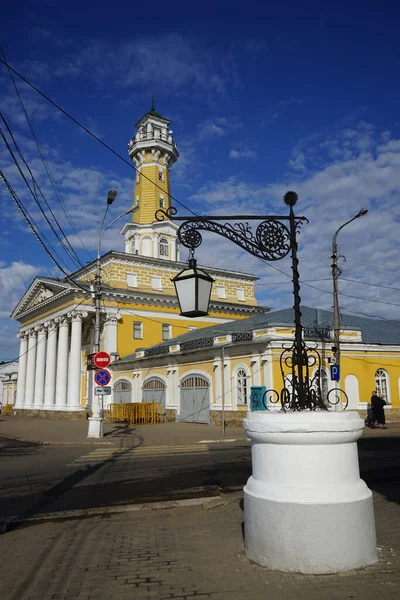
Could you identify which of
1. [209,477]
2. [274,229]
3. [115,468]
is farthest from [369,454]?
[274,229]

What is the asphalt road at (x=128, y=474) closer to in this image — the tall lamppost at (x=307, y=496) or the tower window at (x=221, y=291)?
the tall lamppost at (x=307, y=496)

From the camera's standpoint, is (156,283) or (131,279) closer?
(131,279)

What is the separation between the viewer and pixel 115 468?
428 inches

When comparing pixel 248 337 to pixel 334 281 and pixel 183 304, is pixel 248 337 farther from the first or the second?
pixel 183 304

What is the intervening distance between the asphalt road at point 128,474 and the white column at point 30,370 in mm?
31194

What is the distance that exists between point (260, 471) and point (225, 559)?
904mm

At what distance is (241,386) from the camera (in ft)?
76.8

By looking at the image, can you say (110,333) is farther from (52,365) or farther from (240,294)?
(240,294)

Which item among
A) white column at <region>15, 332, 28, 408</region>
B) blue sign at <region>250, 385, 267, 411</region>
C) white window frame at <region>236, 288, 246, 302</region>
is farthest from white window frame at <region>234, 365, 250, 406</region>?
white column at <region>15, 332, 28, 408</region>

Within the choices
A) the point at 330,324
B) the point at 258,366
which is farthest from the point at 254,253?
the point at 330,324

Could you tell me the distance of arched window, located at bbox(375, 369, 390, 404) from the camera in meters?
24.8

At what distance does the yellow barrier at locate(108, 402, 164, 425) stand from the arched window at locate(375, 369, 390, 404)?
1232 centimetres

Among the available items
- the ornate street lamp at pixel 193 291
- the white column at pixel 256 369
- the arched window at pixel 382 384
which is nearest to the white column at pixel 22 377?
the white column at pixel 256 369

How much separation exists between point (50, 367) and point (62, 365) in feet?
10.9
